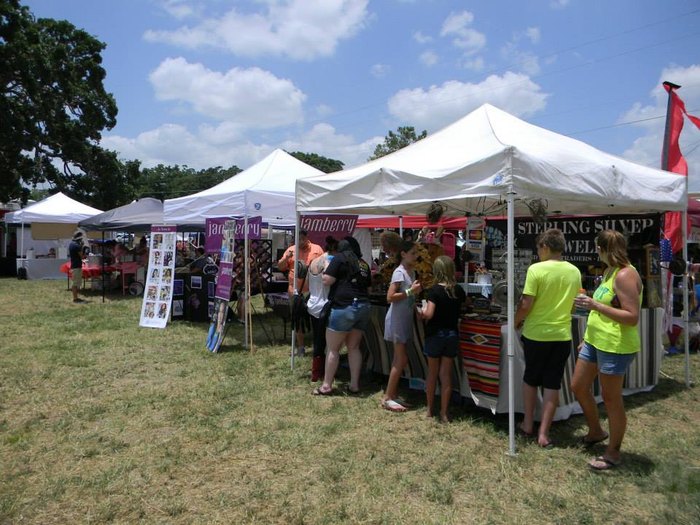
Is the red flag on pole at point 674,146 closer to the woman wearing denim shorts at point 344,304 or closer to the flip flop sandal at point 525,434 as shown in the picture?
the flip flop sandal at point 525,434

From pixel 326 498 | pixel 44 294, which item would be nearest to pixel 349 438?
pixel 326 498

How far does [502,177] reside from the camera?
12.2 feet

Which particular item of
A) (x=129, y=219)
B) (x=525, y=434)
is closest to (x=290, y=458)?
(x=525, y=434)

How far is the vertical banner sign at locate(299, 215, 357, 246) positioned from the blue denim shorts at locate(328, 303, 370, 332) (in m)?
2.98

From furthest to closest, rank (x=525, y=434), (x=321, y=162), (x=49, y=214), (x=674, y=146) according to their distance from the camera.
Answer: (x=321, y=162), (x=49, y=214), (x=674, y=146), (x=525, y=434)

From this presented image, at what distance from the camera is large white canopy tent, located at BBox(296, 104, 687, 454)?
3.75 metres

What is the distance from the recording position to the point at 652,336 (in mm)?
5242

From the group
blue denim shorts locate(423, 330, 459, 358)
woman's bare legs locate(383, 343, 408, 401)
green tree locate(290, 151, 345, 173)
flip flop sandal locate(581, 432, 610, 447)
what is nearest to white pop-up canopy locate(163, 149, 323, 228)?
woman's bare legs locate(383, 343, 408, 401)

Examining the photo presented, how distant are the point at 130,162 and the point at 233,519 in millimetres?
29787

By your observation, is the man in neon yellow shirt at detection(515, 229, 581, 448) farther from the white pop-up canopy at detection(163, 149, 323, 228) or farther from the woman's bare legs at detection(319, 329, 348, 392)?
the white pop-up canopy at detection(163, 149, 323, 228)

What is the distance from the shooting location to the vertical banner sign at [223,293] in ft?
22.6

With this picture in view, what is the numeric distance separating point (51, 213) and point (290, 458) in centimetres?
1789

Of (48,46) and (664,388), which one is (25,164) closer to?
(48,46)

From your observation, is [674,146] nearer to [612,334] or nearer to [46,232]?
[612,334]
